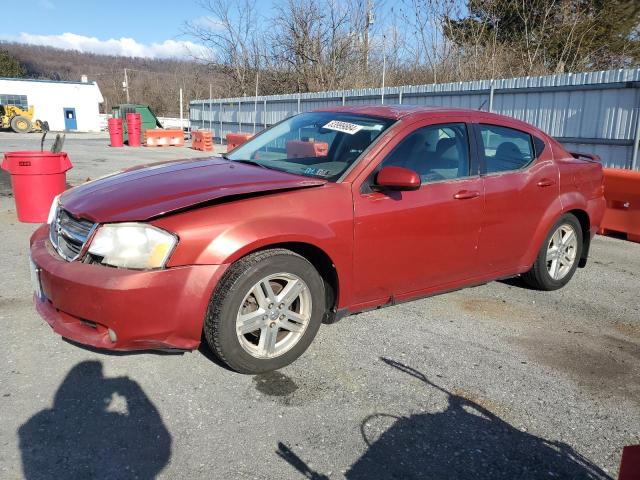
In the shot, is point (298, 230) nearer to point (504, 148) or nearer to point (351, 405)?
point (351, 405)

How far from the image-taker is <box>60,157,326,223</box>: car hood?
9.92 ft

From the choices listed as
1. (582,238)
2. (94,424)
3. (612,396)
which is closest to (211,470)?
(94,424)

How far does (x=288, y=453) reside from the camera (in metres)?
2.56

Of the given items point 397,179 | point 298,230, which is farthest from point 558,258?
point 298,230

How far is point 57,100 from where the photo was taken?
4503cm

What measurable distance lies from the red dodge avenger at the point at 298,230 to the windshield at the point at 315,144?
0.06 feet

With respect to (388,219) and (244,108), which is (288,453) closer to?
(388,219)

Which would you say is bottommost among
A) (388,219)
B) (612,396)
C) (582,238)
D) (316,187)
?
(612,396)

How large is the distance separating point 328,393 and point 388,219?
1.24 meters

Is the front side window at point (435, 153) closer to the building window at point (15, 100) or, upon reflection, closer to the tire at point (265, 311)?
the tire at point (265, 311)

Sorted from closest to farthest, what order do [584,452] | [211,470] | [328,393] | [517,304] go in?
1. [211,470]
2. [584,452]
3. [328,393]
4. [517,304]

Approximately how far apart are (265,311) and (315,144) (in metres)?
1.55

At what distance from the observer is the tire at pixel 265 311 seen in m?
3.04

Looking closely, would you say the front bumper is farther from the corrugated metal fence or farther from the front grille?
the corrugated metal fence
